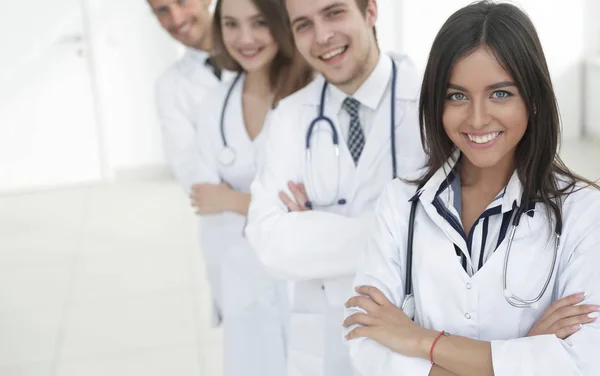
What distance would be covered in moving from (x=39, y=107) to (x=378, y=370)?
4.61 metres

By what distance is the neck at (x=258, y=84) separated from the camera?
7.11ft

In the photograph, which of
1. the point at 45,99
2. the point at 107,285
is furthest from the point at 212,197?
the point at 45,99

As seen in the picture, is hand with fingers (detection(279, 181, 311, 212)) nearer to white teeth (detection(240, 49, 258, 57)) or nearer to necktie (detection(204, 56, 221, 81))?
white teeth (detection(240, 49, 258, 57))

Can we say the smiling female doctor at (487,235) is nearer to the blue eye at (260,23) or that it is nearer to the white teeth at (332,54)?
the white teeth at (332,54)

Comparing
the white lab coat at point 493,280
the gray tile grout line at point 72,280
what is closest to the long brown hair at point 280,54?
the white lab coat at point 493,280

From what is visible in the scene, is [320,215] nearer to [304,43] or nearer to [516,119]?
[304,43]

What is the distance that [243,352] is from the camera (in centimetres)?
220

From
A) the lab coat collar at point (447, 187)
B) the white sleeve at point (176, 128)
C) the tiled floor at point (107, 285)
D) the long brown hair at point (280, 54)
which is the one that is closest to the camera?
the lab coat collar at point (447, 187)

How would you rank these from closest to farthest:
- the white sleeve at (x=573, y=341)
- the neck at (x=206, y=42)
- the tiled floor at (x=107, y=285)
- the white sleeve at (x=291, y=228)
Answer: the white sleeve at (x=573, y=341), the white sleeve at (x=291, y=228), the neck at (x=206, y=42), the tiled floor at (x=107, y=285)

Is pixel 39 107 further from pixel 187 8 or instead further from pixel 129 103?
pixel 187 8

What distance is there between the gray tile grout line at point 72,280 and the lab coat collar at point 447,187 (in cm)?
205

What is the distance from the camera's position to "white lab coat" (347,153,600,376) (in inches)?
46.0

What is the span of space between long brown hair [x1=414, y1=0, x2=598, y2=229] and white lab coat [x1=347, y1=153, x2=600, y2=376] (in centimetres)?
3

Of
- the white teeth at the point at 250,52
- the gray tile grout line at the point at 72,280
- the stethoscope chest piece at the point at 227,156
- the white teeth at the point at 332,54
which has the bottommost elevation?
the gray tile grout line at the point at 72,280
